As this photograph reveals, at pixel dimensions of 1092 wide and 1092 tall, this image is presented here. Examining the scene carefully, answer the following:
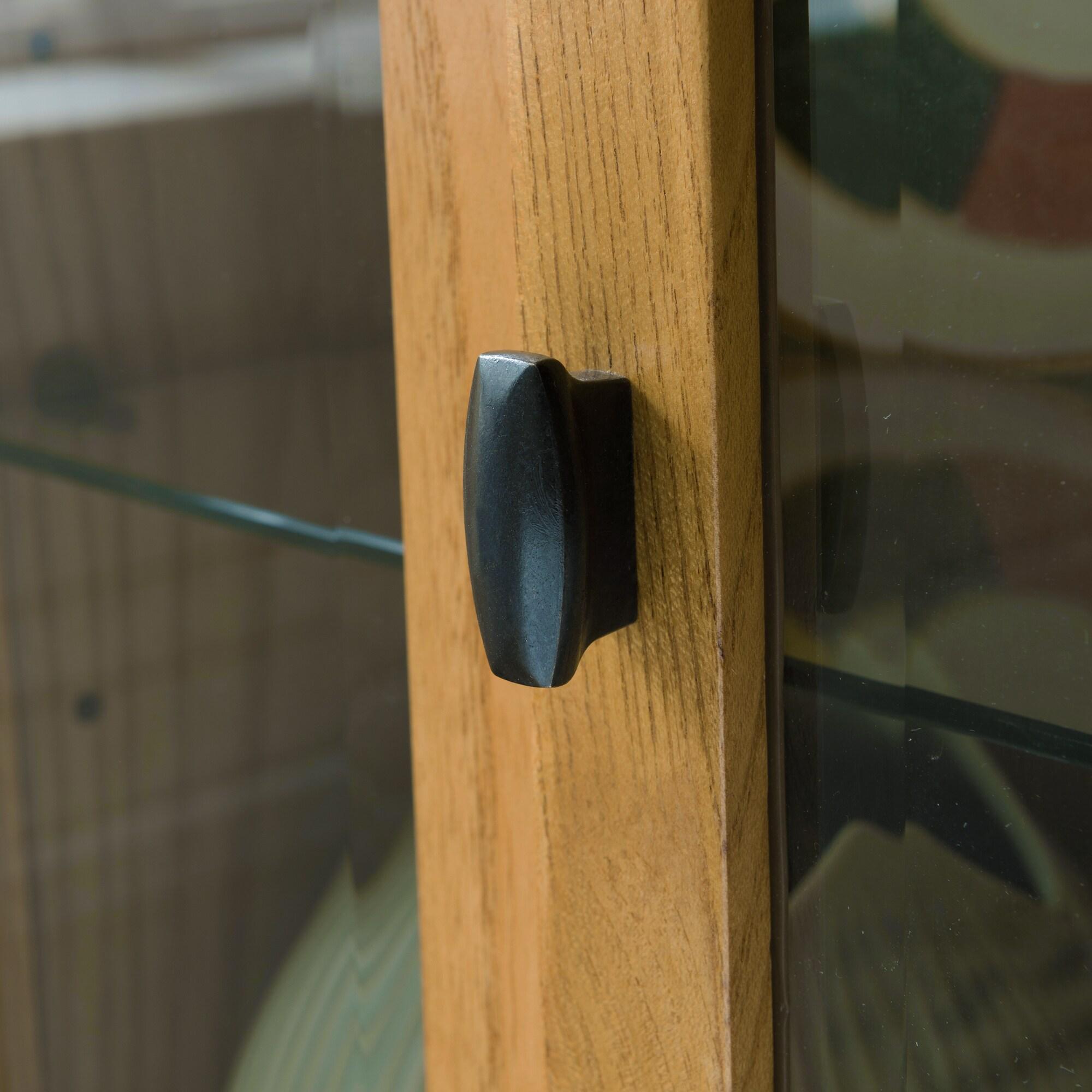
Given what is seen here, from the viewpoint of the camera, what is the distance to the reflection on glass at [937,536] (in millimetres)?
206

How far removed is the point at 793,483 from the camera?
24cm

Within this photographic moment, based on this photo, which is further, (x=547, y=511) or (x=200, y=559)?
(x=200, y=559)

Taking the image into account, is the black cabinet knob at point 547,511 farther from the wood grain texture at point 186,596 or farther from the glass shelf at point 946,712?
the wood grain texture at point 186,596

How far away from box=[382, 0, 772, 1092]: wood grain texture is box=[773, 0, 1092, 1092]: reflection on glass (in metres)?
0.01

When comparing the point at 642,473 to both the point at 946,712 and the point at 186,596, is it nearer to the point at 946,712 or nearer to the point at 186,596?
the point at 946,712

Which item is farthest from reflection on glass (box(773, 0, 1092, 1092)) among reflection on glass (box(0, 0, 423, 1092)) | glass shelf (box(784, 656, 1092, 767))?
reflection on glass (box(0, 0, 423, 1092))

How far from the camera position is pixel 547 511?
237mm

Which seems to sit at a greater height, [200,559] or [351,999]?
[200,559]

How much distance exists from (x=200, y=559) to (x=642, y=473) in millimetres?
294

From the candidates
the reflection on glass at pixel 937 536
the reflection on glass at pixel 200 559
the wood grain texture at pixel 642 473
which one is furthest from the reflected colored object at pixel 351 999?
the reflection on glass at pixel 937 536

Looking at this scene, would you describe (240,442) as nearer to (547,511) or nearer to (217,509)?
(217,509)

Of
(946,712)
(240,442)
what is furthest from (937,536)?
(240,442)

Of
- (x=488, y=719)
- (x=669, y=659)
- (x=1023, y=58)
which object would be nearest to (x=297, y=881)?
(x=488, y=719)

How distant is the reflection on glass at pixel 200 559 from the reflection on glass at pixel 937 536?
188 mm
